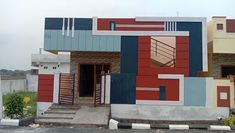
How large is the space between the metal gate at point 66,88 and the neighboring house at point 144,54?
0.25 metres

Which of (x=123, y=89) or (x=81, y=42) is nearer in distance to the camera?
(x=123, y=89)

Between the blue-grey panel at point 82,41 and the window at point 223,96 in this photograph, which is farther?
the blue-grey panel at point 82,41

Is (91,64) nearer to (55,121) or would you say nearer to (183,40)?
(183,40)

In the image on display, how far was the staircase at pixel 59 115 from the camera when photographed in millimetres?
12887

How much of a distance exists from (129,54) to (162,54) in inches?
104

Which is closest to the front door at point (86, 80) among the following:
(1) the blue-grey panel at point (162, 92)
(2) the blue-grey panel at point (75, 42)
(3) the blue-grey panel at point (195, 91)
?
(2) the blue-grey panel at point (75, 42)

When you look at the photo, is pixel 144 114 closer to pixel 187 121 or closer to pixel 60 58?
pixel 187 121

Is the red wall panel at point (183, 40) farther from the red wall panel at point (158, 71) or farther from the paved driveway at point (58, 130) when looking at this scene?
the paved driveway at point (58, 130)

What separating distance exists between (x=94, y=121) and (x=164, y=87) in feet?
14.7

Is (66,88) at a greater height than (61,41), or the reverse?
(61,41)

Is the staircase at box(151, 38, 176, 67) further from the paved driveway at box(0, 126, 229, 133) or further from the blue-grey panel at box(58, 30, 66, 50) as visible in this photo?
the paved driveway at box(0, 126, 229, 133)

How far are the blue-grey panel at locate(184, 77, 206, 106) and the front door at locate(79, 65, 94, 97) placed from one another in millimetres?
5203

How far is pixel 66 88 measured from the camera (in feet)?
53.3

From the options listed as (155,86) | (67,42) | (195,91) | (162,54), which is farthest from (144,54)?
(67,42)
